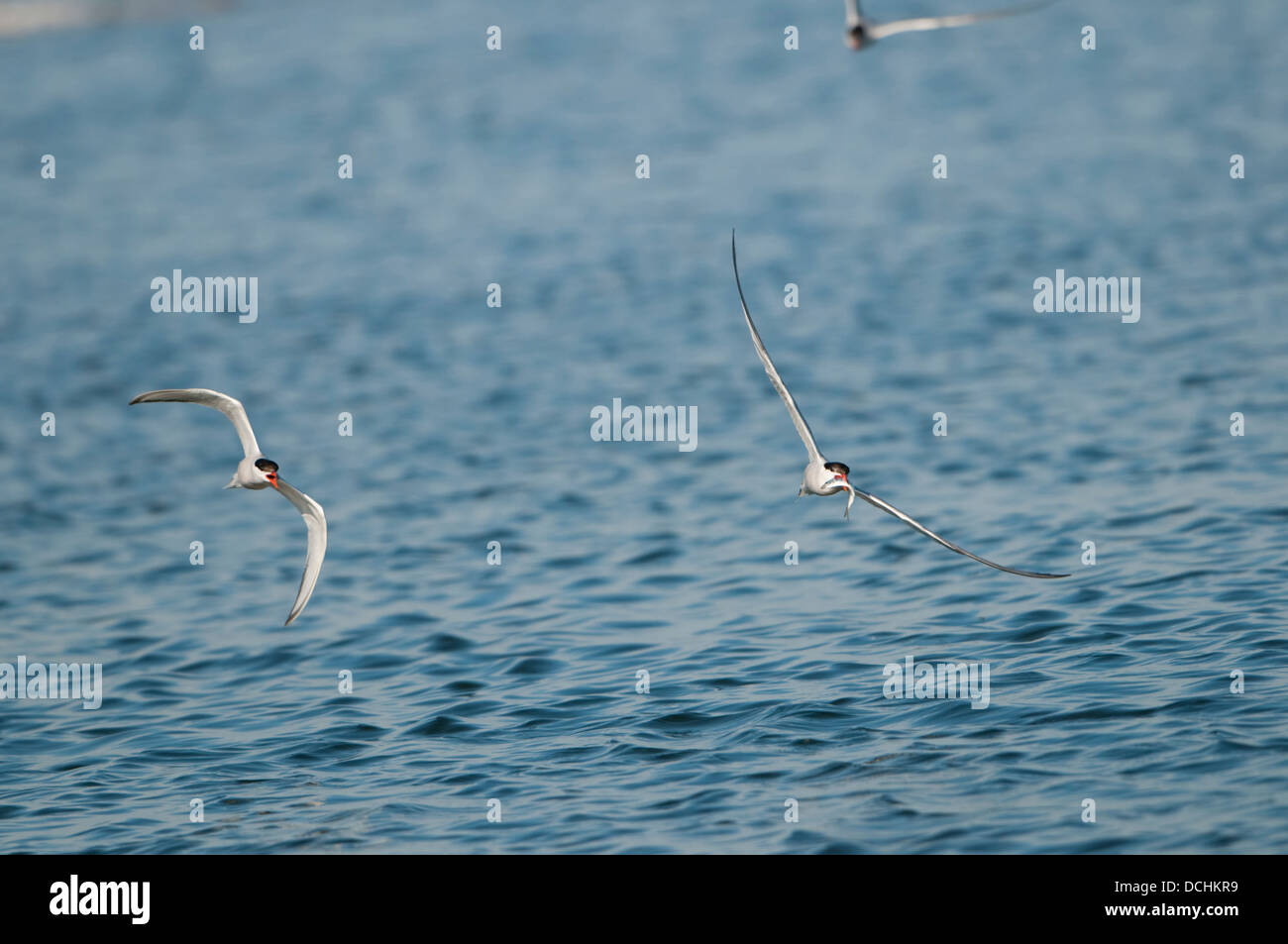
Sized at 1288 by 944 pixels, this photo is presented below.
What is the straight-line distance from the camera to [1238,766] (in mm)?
13891

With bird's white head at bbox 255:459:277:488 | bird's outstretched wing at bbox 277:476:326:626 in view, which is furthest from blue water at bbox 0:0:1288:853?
bird's white head at bbox 255:459:277:488

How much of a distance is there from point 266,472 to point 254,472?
211mm

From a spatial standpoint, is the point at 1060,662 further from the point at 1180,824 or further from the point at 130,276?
the point at 130,276

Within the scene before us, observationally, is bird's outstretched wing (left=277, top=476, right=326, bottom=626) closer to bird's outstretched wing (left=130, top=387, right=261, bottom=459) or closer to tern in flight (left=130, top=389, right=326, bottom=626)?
tern in flight (left=130, top=389, right=326, bottom=626)

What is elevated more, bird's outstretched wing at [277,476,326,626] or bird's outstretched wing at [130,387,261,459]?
bird's outstretched wing at [130,387,261,459]

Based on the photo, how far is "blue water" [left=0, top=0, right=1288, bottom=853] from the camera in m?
15.1

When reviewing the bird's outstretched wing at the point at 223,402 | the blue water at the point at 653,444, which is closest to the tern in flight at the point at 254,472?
the bird's outstretched wing at the point at 223,402

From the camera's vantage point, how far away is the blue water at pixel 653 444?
15141 millimetres

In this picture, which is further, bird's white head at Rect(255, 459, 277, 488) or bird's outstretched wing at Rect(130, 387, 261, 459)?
bird's outstretched wing at Rect(130, 387, 261, 459)

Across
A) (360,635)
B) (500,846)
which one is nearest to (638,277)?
(360,635)

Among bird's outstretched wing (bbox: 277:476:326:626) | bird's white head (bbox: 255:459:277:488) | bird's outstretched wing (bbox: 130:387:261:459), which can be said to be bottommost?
bird's outstretched wing (bbox: 277:476:326:626)

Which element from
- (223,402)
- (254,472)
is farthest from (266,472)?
(223,402)

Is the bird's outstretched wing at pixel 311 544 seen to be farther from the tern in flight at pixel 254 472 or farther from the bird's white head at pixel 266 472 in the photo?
the bird's white head at pixel 266 472

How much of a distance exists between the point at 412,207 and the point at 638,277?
28.6 feet
